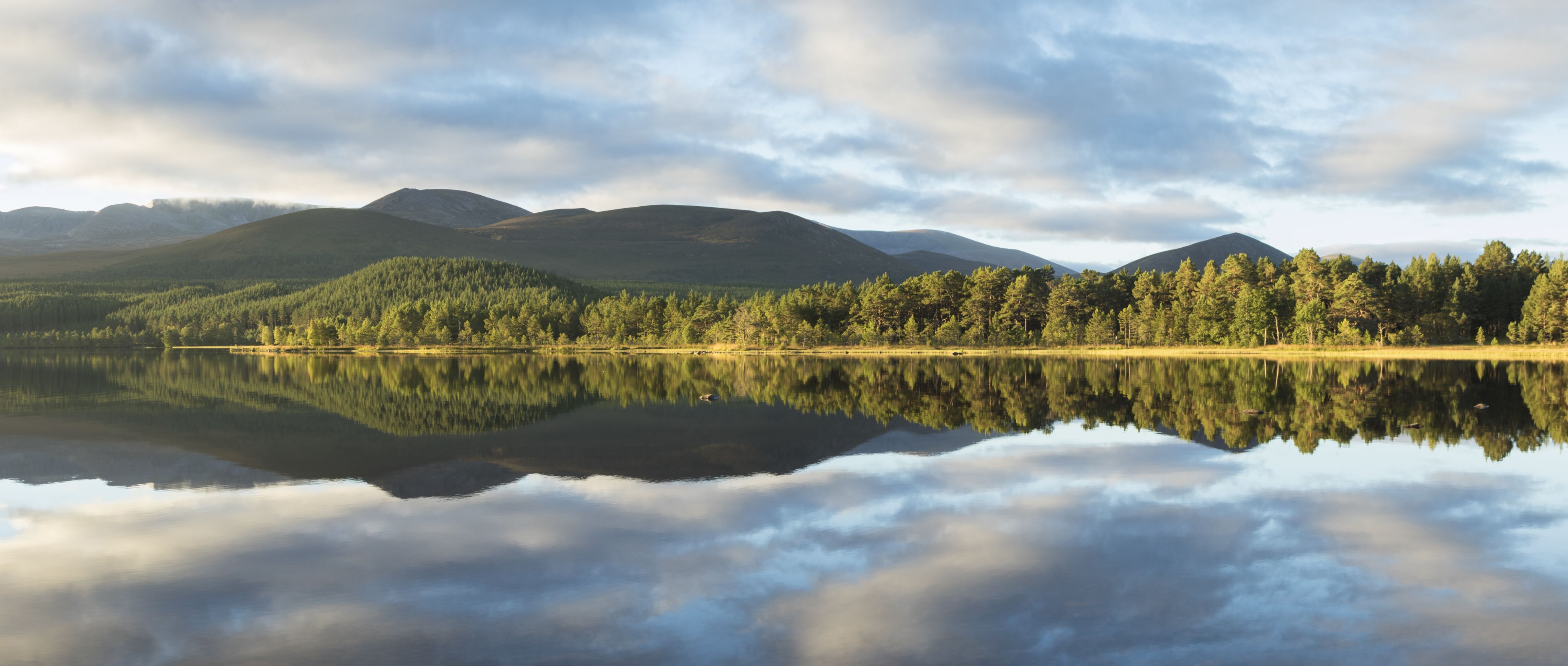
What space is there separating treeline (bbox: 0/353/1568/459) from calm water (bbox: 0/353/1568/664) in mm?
676

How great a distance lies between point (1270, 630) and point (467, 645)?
1170 centimetres

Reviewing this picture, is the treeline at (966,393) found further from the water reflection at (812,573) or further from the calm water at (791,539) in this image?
the water reflection at (812,573)

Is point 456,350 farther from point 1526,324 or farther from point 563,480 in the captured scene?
point 1526,324

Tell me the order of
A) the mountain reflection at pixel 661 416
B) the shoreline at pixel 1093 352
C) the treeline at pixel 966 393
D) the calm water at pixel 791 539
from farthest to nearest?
the shoreline at pixel 1093 352, the treeline at pixel 966 393, the mountain reflection at pixel 661 416, the calm water at pixel 791 539

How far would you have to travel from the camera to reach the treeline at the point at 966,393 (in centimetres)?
3788

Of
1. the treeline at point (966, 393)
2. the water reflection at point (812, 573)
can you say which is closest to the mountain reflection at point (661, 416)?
the treeline at point (966, 393)

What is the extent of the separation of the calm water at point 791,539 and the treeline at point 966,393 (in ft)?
2.22

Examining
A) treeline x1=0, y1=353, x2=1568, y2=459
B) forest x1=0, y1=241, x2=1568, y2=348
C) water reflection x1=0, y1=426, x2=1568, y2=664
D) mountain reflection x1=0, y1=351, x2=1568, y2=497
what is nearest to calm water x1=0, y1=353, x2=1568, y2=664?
water reflection x1=0, y1=426, x2=1568, y2=664

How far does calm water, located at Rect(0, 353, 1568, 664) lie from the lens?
13.2 metres

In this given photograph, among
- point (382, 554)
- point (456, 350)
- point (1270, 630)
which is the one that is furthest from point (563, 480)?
point (456, 350)

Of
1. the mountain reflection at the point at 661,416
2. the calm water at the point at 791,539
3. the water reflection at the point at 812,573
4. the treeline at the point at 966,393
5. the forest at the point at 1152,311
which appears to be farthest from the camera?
the forest at the point at 1152,311

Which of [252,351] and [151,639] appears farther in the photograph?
[252,351]

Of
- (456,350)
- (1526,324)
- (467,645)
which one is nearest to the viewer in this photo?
(467,645)

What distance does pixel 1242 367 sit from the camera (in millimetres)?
80375
